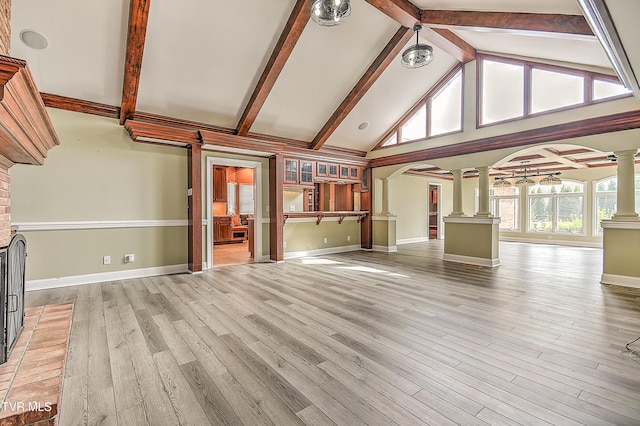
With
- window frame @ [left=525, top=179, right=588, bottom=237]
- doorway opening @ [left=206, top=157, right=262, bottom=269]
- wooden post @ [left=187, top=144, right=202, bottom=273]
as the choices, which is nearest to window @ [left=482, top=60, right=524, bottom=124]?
wooden post @ [left=187, top=144, right=202, bottom=273]

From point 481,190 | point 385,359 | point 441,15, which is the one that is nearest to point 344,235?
point 481,190

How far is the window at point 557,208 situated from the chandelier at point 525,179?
0.66 metres

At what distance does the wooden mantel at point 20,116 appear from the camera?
1.29 meters

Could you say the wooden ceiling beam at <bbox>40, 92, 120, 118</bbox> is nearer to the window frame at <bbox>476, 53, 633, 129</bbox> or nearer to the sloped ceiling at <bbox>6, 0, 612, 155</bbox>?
the sloped ceiling at <bbox>6, 0, 612, 155</bbox>

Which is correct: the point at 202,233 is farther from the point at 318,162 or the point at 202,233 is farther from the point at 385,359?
the point at 385,359

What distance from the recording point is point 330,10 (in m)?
3.37

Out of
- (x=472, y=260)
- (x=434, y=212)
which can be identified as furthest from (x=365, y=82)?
(x=434, y=212)

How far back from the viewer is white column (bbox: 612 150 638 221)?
4301mm

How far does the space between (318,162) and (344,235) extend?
2.17 m

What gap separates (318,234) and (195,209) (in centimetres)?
315

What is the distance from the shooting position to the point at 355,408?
1.67 m

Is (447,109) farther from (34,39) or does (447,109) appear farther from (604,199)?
(34,39)

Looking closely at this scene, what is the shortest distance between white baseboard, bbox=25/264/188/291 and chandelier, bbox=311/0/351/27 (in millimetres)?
4606

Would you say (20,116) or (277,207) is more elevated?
(20,116)
